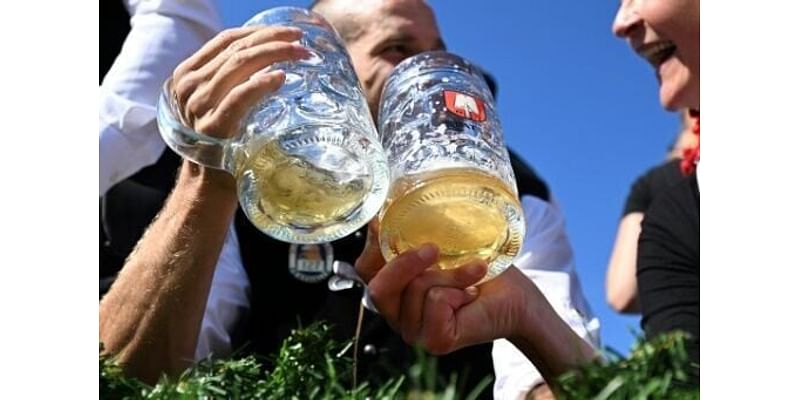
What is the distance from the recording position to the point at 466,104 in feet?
1.90

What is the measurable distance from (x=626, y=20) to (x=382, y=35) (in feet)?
0.84

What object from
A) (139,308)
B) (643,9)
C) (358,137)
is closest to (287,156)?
(358,137)

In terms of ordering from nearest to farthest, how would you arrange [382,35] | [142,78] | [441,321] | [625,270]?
[441,321] → [142,78] → [382,35] → [625,270]

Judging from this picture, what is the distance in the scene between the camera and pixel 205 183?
0.67m

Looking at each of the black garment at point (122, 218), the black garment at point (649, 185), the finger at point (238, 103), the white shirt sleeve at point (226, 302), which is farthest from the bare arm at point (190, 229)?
the black garment at point (649, 185)

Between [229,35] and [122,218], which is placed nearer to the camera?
[229,35]

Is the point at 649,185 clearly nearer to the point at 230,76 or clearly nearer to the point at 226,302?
the point at 226,302

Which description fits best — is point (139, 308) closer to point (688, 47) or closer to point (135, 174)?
point (135, 174)

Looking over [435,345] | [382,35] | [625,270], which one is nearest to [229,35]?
[435,345]

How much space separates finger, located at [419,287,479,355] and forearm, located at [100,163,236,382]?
165mm

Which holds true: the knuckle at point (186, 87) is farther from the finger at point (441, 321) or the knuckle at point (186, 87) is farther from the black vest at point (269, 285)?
the black vest at point (269, 285)

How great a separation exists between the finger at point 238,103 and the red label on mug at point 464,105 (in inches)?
3.9

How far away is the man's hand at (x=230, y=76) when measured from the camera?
55cm

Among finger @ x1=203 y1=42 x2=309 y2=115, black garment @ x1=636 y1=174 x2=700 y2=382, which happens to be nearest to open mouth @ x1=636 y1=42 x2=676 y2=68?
black garment @ x1=636 y1=174 x2=700 y2=382
